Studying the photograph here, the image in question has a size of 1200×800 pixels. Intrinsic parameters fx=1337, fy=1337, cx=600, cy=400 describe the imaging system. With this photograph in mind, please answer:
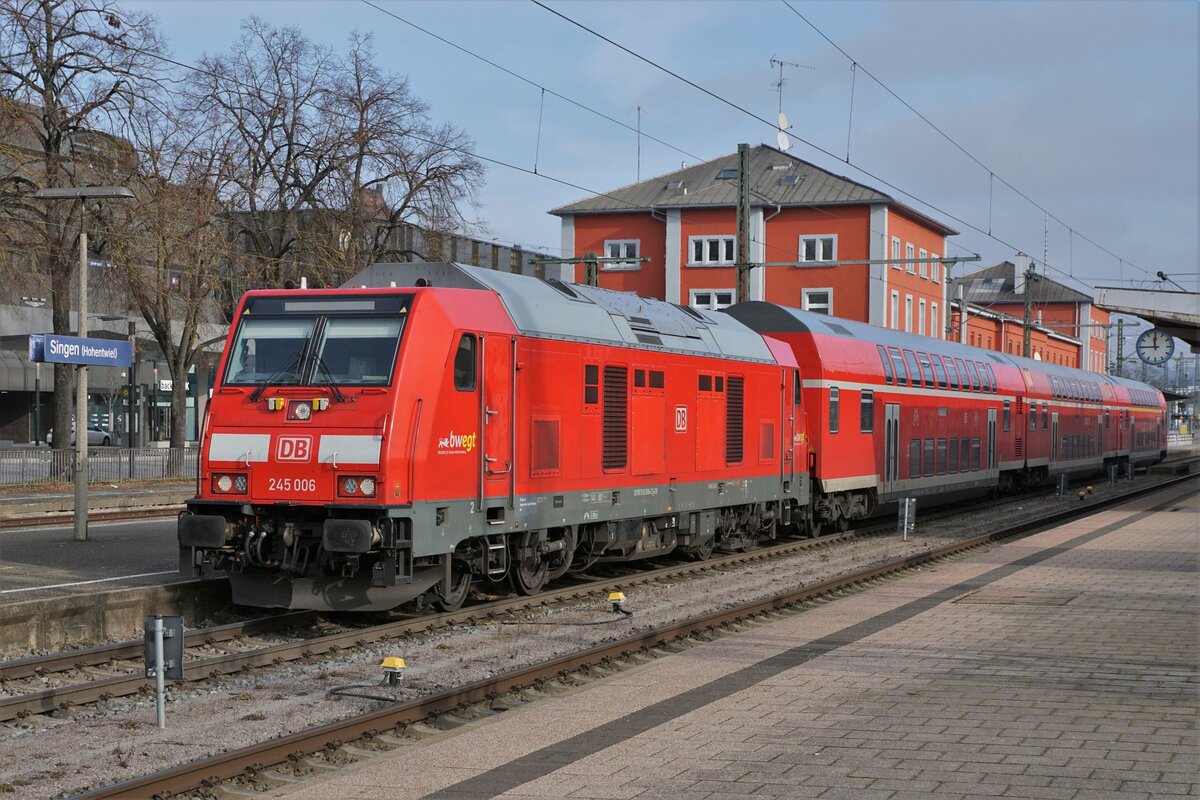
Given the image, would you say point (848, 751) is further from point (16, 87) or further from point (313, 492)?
point (16, 87)

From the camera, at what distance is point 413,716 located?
913 centimetres

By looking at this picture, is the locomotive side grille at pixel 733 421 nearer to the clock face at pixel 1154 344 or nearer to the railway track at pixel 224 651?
the railway track at pixel 224 651

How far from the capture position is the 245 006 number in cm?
1256

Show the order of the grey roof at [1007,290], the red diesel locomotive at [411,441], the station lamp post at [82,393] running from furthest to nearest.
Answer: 1. the grey roof at [1007,290]
2. the station lamp post at [82,393]
3. the red diesel locomotive at [411,441]

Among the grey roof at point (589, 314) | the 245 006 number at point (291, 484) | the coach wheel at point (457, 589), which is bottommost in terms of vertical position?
the coach wheel at point (457, 589)

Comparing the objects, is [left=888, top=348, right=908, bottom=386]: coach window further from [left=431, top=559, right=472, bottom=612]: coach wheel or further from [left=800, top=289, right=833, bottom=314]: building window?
[left=800, top=289, right=833, bottom=314]: building window

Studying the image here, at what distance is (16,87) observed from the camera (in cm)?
2986

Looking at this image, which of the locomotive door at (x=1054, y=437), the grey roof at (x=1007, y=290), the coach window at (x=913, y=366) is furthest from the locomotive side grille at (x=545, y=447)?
the grey roof at (x=1007, y=290)

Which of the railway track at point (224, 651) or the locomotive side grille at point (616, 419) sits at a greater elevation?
the locomotive side grille at point (616, 419)

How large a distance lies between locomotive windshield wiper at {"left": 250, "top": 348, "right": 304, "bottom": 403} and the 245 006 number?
0.89m

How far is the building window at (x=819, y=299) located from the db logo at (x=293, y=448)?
52.7 metres

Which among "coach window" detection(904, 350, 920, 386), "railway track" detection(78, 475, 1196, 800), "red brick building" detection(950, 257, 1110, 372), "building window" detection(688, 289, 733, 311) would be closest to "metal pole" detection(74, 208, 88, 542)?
"railway track" detection(78, 475, 1196, 800)

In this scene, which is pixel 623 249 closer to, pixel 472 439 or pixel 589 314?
pixel 589 314

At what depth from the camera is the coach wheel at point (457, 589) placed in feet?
45.6
